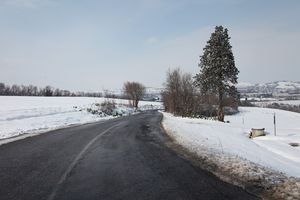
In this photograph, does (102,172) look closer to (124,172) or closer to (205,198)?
(124,172)

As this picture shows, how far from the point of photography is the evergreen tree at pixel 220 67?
50.1 metres

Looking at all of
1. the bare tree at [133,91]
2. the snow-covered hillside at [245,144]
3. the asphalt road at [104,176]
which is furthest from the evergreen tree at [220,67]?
the bare tree at [133,91]

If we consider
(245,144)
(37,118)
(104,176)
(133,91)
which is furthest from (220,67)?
(133,91)

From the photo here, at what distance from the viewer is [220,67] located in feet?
164

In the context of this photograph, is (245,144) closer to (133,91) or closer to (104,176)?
(104,176)

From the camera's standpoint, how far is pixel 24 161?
10500 mm

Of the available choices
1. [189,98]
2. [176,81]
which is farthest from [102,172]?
[176,81]

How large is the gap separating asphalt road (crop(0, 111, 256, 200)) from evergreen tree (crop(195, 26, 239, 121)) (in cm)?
3871

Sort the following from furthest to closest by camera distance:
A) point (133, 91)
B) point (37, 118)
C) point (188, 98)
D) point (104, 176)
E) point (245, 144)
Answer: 1. point (133, 91)
2. point (188, 98)
3. point (37, 118)
4. point (245, 144)
5. point (104, 176)

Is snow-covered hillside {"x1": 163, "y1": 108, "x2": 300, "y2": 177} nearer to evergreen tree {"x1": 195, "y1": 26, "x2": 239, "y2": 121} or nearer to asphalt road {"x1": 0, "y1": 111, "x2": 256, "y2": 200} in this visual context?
asphalt road {"x1": 0, "y1": 111, "x2": 256, "y2": 200}

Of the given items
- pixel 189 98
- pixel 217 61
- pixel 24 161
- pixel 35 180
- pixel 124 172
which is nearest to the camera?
pixel 35 180

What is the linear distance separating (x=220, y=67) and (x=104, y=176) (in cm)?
4351

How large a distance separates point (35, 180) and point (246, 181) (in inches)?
184

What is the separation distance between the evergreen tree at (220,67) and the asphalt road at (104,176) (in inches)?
1524
